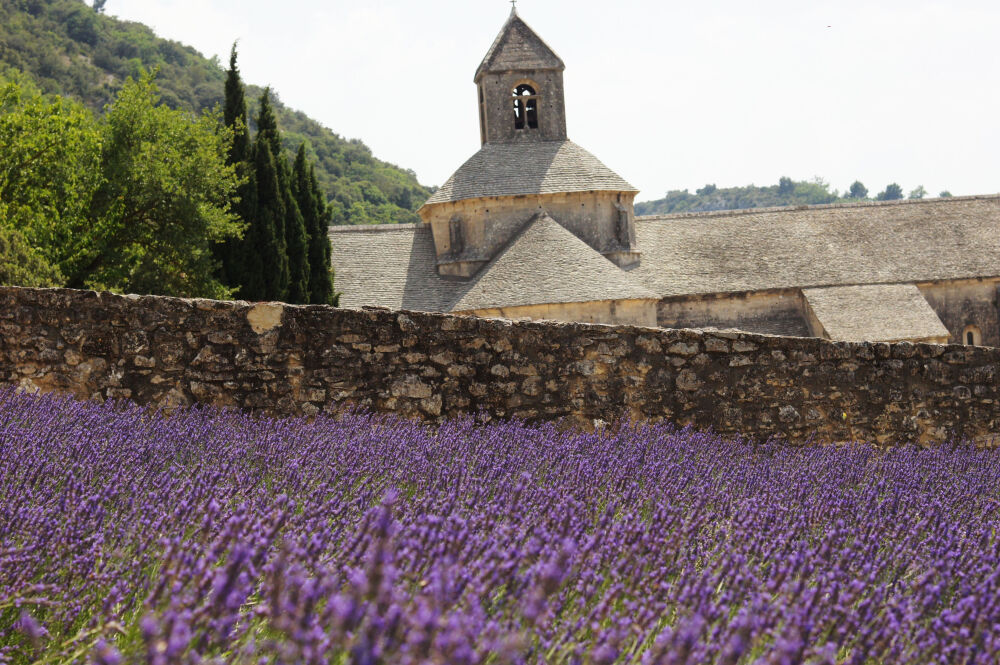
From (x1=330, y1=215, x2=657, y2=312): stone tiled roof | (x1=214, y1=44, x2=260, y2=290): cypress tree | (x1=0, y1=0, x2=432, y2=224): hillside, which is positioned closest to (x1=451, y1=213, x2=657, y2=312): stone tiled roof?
(x1=330, y1=215, x2=657, y2=312): stone tiled roof

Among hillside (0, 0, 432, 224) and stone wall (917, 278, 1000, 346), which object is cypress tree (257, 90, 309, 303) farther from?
hillside (0, 0, 432, 224)

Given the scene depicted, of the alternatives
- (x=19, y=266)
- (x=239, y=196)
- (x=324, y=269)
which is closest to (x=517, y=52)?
(x=324, y=269)

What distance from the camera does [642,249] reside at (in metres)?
32.1

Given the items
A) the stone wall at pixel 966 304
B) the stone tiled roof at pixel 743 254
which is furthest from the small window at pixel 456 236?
the stone wall at pixel 966 304

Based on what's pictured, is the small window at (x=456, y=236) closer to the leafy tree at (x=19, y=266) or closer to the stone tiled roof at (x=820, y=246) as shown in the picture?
the stone tiled roof at (x=820, y=246)

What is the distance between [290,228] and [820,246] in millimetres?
18289

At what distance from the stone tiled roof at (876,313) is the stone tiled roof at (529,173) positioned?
290 inches

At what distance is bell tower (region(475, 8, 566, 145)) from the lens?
33.3m

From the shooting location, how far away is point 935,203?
34.8m

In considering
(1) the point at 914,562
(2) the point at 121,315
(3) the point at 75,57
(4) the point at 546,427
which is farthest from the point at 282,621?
(3) the point at 75,57

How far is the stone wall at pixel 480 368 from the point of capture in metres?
6.58

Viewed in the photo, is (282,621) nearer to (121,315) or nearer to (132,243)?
(121,315)

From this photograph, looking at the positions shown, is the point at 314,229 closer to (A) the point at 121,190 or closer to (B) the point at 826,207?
(A) the point at 121,190

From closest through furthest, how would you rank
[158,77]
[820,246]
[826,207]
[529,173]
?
[529,173], [820,246], [826,207], [158,77]
